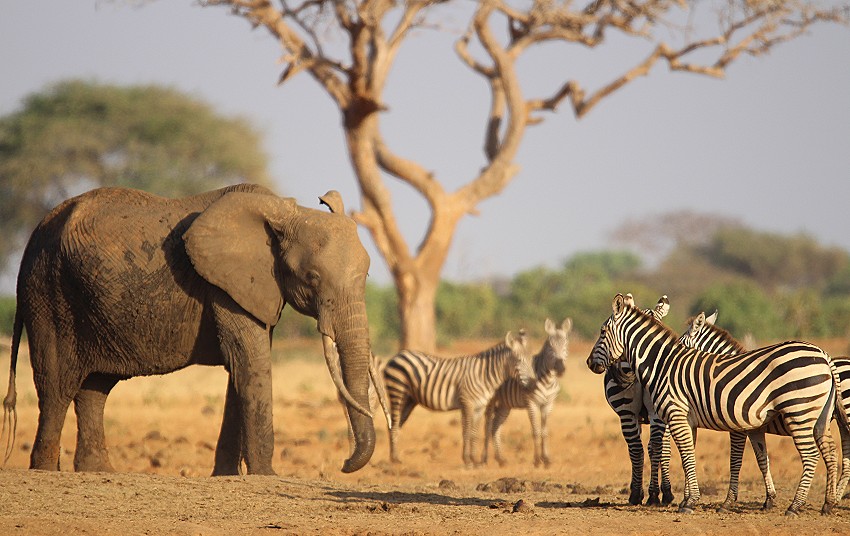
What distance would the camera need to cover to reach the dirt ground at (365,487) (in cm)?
811

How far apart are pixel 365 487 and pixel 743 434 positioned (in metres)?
3.25

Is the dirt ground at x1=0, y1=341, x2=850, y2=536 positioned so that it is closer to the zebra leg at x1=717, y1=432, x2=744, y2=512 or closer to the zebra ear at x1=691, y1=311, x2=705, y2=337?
the zebra leg at x1=717, y1=432, x2=744, y2=512

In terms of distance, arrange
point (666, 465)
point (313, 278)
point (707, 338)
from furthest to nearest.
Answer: point (313, 278)
point (707, 338)
point (666, 465)

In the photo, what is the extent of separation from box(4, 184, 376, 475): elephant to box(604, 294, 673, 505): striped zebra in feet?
6.74

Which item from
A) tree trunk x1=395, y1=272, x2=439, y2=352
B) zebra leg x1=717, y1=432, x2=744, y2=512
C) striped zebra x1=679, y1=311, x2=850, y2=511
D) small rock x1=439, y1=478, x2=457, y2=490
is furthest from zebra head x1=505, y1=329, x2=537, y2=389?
tree trunk x1=395, y1=272, x2=439, y2=352

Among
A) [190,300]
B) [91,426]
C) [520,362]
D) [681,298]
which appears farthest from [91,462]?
[681,298]

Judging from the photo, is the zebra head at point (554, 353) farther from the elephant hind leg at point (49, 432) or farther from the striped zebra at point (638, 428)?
the elephant hind leg at point (49, 432)

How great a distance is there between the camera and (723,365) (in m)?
8.70

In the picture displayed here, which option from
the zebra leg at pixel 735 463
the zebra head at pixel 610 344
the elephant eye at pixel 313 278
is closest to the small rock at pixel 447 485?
the elephant eye at pixel 313 278

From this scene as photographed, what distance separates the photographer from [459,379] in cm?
1538

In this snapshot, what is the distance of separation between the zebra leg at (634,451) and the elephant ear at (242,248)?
313 centimetres

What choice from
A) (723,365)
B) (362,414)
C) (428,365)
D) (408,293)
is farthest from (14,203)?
(723,365)

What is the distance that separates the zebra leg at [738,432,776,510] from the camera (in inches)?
356

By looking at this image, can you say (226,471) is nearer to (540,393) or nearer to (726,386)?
(726,386)
